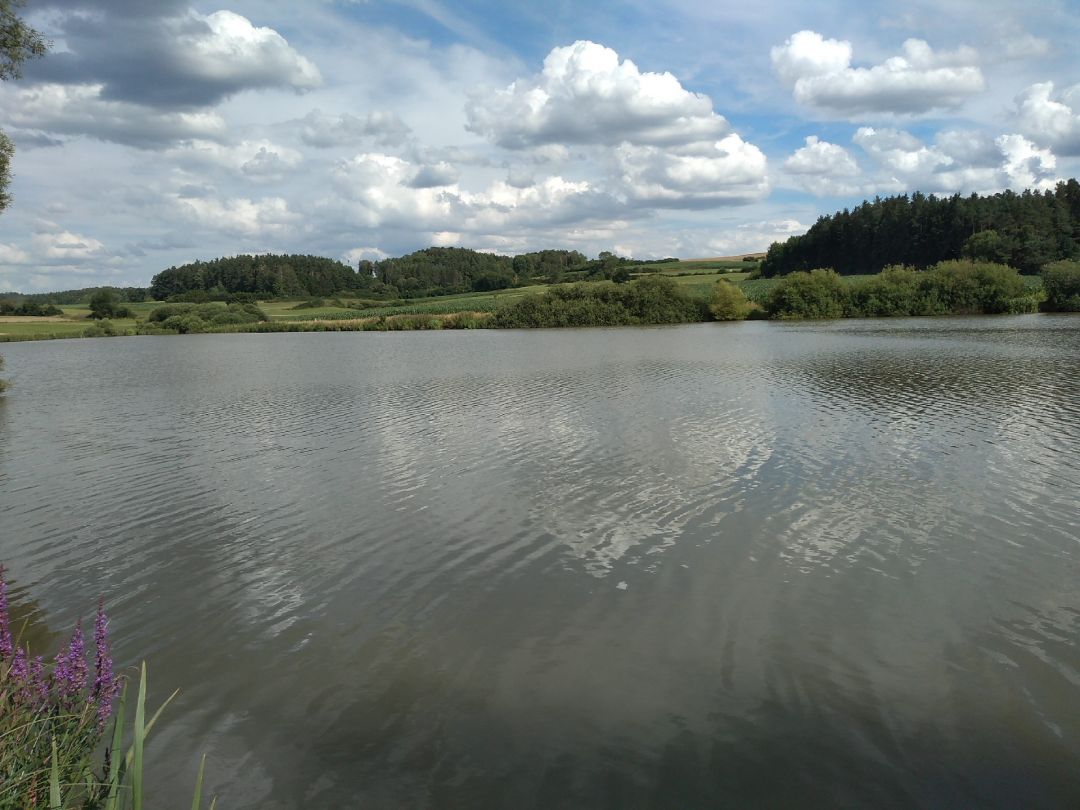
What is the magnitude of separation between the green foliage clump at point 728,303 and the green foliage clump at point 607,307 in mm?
3252

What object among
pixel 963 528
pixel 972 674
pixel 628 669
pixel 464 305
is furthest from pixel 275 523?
pixel 464 305

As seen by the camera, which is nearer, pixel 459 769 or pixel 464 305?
pixel 459 769

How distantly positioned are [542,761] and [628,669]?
1635 mm

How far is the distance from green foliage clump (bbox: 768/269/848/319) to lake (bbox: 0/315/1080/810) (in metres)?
67.4

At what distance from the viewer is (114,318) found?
118m

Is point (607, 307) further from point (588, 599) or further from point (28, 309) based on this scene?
point (28, 309)

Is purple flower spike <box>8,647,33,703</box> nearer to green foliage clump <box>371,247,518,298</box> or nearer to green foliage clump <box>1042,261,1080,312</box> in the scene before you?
green foliage clump <box>1042,261,1080,312</box>

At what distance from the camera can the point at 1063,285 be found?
75938mm

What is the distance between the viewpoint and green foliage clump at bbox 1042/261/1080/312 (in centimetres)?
7512

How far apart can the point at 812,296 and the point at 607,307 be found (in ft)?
82.1

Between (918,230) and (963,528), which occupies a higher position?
(918,230)

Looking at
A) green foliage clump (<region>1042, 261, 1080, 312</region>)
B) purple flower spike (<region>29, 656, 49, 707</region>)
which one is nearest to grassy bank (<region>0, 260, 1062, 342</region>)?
green foliage clump (<region>1042, 261, 1080, 312</region>)

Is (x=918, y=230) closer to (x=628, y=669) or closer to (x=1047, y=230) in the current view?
(x=1047, y=230)

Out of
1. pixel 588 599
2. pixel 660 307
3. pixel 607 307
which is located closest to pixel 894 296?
pixel 660 307
